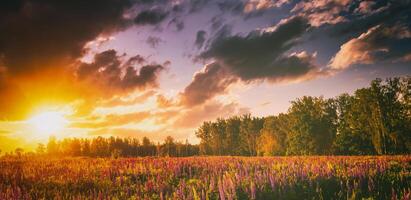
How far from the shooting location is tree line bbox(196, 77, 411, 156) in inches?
2239

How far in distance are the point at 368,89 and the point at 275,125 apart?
31.4 meters

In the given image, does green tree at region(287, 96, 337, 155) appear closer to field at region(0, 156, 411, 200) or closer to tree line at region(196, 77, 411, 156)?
tree line at region(196, 77, 411, 156)

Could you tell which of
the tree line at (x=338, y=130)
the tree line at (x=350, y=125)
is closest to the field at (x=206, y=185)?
the tree line at (x=338, y=130)

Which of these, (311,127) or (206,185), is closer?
(206,185)

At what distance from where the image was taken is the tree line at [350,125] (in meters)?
56.9

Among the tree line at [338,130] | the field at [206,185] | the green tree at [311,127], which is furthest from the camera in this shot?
the green tree at [311,127]

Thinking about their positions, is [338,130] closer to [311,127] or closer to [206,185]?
[311,127]

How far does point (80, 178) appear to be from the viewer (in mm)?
13523

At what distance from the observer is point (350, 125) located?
65875 mm

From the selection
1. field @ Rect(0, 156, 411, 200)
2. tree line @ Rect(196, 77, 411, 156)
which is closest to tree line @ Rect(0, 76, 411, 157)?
tree line @ Rect(196, 77, 411, 156)

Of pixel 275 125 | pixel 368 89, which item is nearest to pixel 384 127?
pixel 368 89

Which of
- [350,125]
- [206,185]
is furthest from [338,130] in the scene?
[206,185]

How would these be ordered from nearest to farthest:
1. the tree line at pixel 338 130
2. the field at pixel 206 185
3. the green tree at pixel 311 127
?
the field at pixel 206 185, the tree line at pixel 338 130, the green tree at pixel 311 127

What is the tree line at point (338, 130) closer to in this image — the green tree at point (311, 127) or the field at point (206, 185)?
the green tree at point (311, 127)
